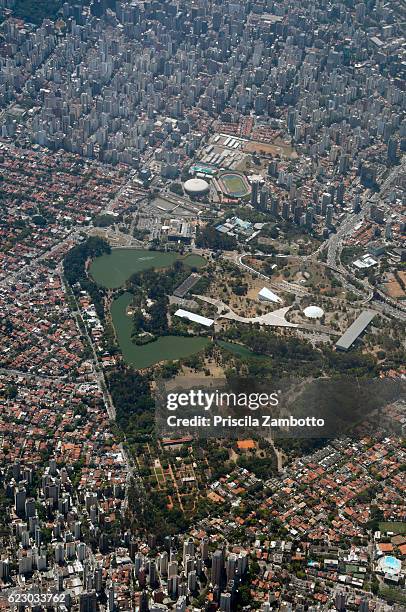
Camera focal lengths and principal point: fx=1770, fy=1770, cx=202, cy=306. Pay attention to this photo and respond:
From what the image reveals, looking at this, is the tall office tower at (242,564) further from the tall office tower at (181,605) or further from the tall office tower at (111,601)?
the tall office tower at (111,601)

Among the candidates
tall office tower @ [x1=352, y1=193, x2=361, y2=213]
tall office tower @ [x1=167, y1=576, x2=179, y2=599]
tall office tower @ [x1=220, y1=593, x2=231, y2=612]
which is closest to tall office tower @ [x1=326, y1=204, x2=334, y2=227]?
tall office tower @ [x1=352, y1=193, x2=361, y2=213]

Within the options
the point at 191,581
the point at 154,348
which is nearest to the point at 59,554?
the point at 191,581

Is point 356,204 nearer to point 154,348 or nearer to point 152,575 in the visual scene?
point 154,348

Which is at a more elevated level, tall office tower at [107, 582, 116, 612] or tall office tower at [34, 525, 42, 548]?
tall office tower at [107, 582, 116, 612]

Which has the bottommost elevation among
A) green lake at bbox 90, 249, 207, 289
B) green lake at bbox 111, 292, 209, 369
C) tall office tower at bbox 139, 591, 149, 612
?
green lake at bbox 90, 249, 207, 289

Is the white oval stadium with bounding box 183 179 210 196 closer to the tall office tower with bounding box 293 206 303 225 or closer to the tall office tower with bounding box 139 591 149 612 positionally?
the tall office tower with bounding box 293 206 303 225

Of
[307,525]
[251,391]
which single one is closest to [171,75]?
[251,391]

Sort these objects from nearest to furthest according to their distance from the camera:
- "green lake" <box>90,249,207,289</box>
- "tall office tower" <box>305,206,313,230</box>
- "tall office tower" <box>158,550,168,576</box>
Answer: "tall office tower" <box>158,550,168,576</box>, "green lake" <box>90,249,207,289</box>, "tall office tower" <box>305,206,313,230</box>
